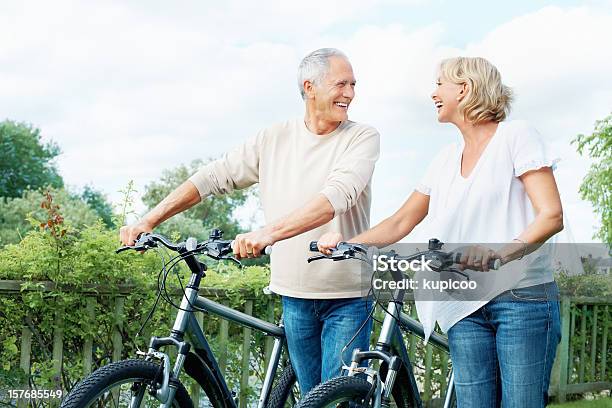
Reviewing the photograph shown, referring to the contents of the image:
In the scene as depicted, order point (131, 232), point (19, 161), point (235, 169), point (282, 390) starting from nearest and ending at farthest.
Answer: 1. point (131, 232)
2. point (235, 169)
3. point (282, 390)
4. point (19, 161)

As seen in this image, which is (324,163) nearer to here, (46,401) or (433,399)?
(46,401)

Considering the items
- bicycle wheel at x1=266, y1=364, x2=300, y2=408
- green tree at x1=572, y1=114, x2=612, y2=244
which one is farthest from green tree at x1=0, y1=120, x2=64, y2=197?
bicycle wheel at x1=266, y1=364, x2=300, y2=408

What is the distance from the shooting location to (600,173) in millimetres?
18156

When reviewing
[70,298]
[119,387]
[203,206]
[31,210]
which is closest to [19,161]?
[31,210]

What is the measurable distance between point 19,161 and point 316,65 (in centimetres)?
3228

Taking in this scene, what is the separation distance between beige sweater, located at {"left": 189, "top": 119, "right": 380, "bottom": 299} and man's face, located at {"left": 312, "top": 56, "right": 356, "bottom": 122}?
8 centimetres

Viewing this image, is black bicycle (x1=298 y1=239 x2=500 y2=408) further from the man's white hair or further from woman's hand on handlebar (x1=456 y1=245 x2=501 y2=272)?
the man's white hair

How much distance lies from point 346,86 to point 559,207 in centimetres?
89

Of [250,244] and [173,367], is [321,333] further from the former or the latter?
[250,244]

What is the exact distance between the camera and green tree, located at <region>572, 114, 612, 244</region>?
18000 millimetres

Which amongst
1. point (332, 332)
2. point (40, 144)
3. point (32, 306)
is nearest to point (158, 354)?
point (332, 332)

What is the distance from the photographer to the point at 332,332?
3.01 m

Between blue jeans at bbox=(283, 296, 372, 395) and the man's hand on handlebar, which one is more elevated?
the man's hand on handlebar

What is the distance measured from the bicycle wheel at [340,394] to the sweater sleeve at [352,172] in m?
0.52
